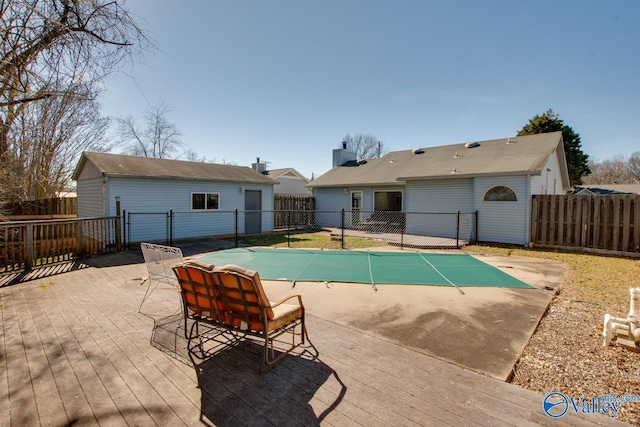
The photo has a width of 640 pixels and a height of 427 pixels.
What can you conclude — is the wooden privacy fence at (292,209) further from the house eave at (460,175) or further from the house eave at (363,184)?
the house eave at (460,175)

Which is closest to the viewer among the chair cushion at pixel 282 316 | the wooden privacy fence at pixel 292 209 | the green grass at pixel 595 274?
the chair cushion at pixel 282 316

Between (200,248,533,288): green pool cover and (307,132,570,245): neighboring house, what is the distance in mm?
3759

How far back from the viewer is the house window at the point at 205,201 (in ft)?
43.6

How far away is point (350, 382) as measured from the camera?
2.82 m

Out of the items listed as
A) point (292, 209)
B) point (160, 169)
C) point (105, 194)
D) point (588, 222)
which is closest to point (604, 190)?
point (588, 222)

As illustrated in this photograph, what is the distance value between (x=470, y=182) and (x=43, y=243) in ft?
49.4

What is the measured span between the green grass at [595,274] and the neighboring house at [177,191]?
10.2 metres

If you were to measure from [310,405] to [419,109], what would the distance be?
18796 millimetres

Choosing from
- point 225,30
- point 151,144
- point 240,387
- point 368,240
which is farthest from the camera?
point 151,144

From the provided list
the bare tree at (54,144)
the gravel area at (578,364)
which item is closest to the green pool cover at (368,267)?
the gravel area at (578,364)

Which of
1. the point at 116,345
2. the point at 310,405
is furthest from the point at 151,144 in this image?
the point at 310,405

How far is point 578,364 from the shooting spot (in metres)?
3.21

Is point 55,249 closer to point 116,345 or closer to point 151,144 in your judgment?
point 116,345

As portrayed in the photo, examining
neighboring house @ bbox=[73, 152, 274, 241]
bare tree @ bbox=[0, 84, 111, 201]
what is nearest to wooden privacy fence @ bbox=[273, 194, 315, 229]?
neighboring house @ bbox=[73, 152, 274, 241]
